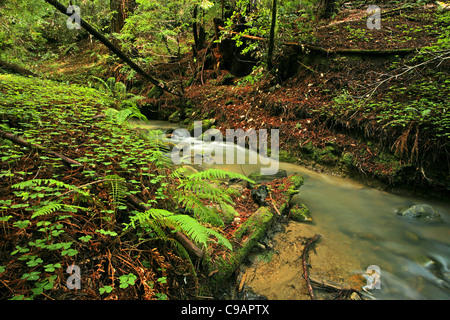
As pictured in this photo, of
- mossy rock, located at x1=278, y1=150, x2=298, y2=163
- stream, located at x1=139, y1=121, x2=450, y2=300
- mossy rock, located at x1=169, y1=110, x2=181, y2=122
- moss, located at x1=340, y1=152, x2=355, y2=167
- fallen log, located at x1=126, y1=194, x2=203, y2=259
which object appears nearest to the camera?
fallen log, located at x1=126, y1=194, x2=203, y2=259

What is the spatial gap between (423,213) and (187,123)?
7.20 metres

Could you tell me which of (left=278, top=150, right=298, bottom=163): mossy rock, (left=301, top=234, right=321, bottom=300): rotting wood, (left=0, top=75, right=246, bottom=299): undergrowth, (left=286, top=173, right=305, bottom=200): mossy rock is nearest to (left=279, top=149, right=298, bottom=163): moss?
(left=278, top=150, right=298, bottom=163): mossy rock

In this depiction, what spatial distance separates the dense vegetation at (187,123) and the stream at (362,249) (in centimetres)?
52

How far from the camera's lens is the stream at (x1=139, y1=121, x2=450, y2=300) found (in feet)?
7.95

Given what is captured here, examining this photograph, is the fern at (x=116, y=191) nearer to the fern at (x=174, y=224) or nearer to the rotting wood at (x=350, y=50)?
the fern at (x=174, y=224)

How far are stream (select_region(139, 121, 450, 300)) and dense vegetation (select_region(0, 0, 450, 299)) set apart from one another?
1.72 ft

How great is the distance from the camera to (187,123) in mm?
8844

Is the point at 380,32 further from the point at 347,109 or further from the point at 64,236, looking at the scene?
the point at 64,236

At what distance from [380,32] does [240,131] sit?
16.7 feet

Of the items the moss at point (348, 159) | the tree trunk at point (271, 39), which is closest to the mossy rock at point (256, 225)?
the moss at point (348, 159)

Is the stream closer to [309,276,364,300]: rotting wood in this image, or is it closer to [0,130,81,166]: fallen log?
[309,276,364,300]: rotting wood

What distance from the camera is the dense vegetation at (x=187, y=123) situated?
1705 millimetres

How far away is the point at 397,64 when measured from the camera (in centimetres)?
555
